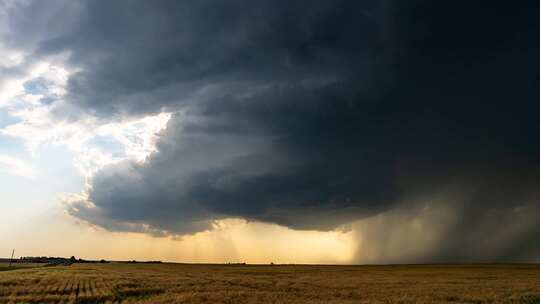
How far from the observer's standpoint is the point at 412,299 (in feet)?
117

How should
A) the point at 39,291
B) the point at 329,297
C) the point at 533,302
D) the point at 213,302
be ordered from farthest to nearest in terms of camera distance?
1. the point at 39,291
2. the point at 329,297
3. the point at 533,302
4. the point at 213,302

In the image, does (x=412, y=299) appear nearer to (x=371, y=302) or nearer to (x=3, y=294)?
(x=371, y=302)

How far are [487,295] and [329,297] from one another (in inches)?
597

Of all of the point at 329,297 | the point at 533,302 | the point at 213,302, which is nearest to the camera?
the point at 213,302

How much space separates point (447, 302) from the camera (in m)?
34.5

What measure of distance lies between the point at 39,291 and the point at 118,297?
11.0m

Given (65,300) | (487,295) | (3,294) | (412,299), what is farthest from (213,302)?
(487,295)

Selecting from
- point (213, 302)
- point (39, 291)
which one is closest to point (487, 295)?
point (213, 302)

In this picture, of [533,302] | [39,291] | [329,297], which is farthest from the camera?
[39,291]

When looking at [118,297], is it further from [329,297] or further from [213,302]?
[329,297]

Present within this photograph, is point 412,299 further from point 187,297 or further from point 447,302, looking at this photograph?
point 187,297

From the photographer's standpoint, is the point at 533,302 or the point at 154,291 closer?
the point at 533,302

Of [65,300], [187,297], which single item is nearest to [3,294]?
[65,300]

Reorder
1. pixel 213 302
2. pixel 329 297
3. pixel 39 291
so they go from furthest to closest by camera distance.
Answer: pixel 39 291 → pixel 329 297 → pixel 213 302
